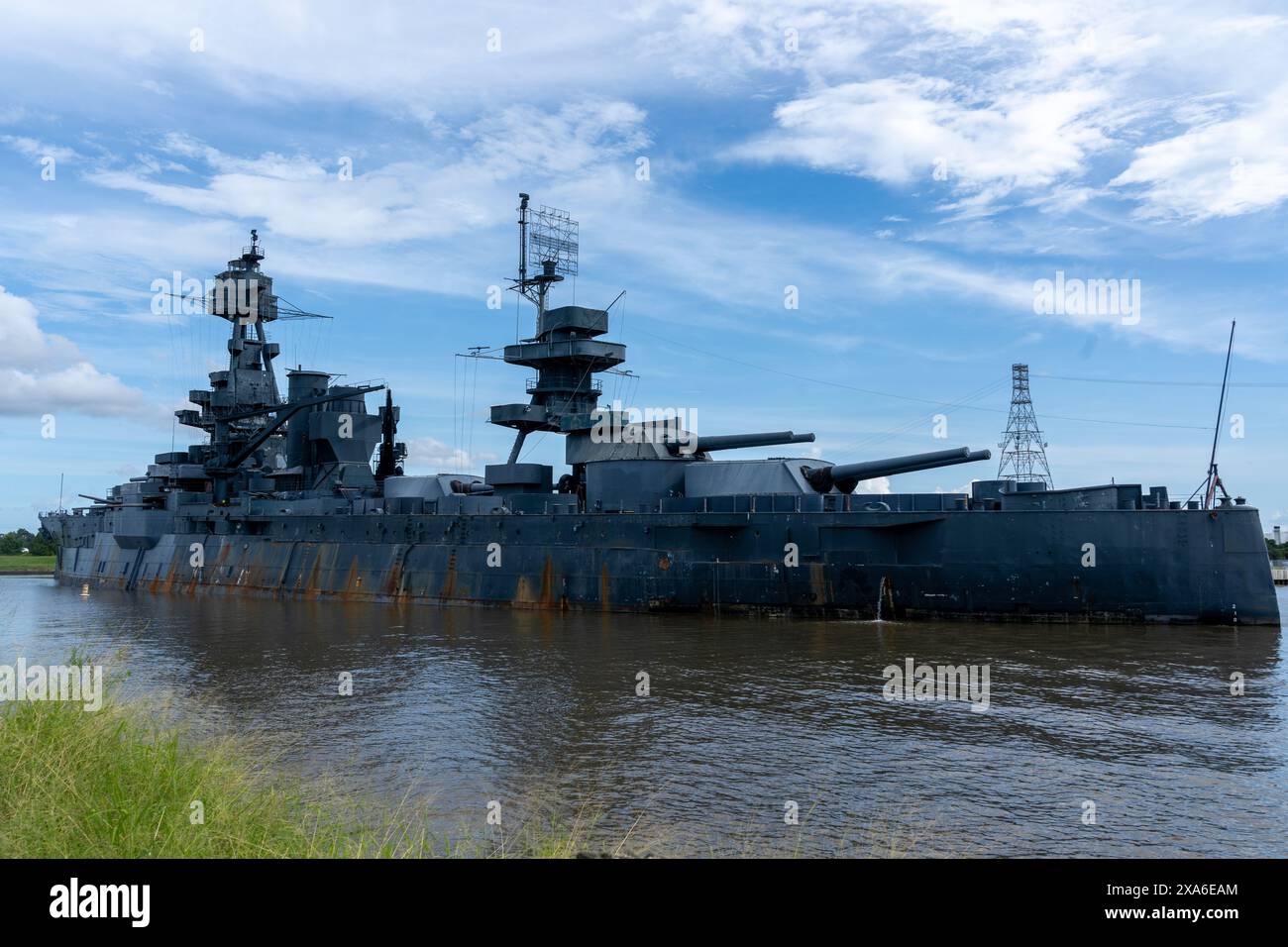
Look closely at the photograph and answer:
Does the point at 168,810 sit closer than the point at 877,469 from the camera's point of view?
Yes

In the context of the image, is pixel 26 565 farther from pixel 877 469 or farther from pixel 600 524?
pixel 877 469

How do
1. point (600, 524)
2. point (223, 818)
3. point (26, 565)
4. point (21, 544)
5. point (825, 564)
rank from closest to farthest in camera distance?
point (223, 818) < point (825, 564) < point (600, 524) < point (26, 565) < point (21, 544)

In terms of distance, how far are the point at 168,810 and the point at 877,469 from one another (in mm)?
23653

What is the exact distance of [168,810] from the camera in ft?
23.1

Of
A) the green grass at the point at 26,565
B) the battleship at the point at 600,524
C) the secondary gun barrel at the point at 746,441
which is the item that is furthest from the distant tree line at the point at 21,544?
the secondary gun barrel at the point at 746,441

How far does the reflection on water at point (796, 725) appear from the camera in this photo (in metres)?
8.73

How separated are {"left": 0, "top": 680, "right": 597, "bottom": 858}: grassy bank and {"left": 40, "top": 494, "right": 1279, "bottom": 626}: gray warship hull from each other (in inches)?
728

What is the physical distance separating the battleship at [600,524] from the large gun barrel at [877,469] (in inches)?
2.6

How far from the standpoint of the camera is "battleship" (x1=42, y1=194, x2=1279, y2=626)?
2338cm

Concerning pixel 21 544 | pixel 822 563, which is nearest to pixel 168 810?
pixel 822 563

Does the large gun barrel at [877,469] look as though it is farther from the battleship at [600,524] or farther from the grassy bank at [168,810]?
the grassy bank at [168,810]

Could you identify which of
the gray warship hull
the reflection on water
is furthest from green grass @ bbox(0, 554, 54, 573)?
the reflection on water
